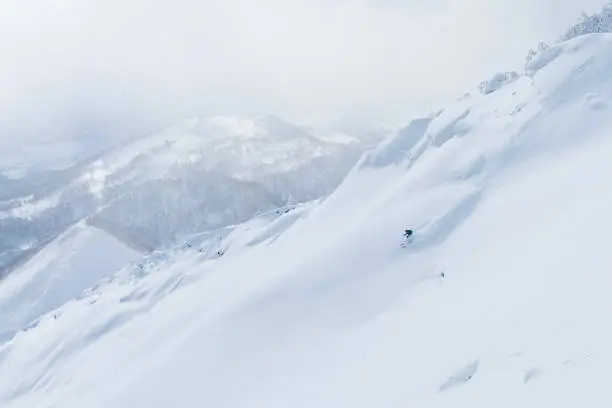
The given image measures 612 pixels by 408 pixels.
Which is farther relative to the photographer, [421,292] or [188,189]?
[188,189]

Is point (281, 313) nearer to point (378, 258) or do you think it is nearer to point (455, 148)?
point (378, 258)

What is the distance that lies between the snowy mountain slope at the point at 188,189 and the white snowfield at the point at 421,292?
349ft

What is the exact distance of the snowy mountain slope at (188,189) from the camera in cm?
15366

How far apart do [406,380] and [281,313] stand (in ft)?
30.2

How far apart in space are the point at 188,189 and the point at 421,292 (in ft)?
475

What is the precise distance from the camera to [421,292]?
19656mm

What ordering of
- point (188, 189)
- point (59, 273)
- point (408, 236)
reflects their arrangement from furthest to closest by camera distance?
point (188, 189), point (59, 273), point (408, 236)

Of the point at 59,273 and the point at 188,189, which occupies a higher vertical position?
the point at 59,273

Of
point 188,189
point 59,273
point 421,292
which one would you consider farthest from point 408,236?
point 188,189

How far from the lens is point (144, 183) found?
16312 cm

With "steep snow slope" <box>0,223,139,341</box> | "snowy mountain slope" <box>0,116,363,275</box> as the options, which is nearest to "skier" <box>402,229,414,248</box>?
"steep snow slope" <box>0,223,139,341</box>

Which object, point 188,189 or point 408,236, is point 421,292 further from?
point 188,189

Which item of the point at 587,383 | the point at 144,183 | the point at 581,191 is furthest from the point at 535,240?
the point at 144,183

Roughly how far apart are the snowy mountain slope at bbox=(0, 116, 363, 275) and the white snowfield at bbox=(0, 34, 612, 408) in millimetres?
106470
